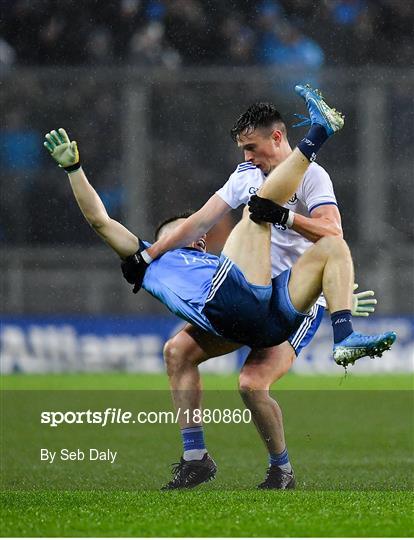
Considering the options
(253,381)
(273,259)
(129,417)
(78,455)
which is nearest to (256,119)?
(273,259)

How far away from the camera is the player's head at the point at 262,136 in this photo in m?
6.31

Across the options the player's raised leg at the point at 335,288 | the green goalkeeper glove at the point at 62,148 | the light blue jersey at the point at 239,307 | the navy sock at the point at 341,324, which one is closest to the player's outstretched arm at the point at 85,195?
the green goalkeeper glove at the point at 62,148

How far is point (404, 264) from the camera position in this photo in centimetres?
1520

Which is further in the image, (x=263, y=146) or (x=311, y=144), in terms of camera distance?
(x=263, y=146)

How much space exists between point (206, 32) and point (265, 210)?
36.7 feet

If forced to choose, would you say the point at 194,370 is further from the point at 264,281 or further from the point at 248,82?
the point at 248,82

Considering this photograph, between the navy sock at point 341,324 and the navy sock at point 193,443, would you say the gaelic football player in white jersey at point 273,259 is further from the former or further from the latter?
the navy sock at point 341,324

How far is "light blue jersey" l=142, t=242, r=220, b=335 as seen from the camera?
6.22 metres

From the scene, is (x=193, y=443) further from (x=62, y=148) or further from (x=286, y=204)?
(x=62, y=148)

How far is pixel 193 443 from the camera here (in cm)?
638

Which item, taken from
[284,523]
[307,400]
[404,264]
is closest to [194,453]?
[284,523]

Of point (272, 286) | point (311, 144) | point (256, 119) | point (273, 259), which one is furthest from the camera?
point (273, 259)

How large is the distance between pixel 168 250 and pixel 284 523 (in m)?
2.19

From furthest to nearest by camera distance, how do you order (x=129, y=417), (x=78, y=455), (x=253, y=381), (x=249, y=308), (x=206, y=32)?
(x=206, y=32) < (x=129, y=417) < (x=78, y=455) < (x=253, y=381) < (x=249, y=308)
